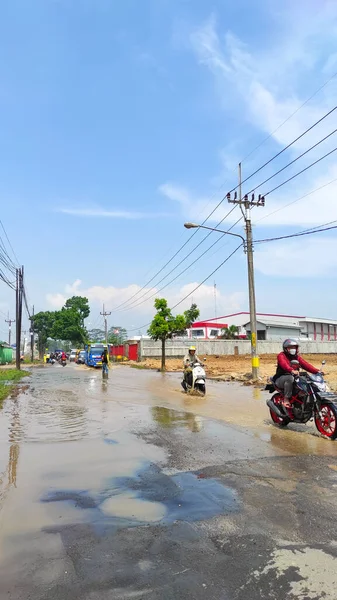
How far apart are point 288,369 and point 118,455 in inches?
139

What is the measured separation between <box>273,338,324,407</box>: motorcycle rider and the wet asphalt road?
72 cm

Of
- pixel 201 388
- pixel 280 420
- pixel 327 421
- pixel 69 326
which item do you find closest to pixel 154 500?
pixel 327 421

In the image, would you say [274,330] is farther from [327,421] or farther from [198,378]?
[327,421]

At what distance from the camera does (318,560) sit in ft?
10.5

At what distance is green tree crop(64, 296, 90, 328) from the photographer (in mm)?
83188

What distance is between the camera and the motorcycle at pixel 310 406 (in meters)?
7.43

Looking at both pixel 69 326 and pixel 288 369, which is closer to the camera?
pixel 288 369

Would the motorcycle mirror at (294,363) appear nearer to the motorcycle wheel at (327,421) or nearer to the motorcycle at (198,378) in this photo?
the motorcycle wheel at (327,421)

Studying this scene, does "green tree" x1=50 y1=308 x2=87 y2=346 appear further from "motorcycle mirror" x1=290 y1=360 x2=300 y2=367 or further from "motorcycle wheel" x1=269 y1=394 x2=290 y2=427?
"motorcycle mirror" x1=290 y1=360 x2=300 y2=367

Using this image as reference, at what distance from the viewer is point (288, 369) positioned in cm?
828

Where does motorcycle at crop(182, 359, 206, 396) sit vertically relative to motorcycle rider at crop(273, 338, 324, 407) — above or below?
below

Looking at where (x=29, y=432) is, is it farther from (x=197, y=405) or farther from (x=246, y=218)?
(x=246, y=218)

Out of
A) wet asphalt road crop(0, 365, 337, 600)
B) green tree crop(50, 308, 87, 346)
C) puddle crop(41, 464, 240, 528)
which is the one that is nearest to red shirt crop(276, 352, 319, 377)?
wet asphalt road crop(0, 365, 337, 600)

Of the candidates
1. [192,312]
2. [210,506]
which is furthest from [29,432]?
[192,312]
